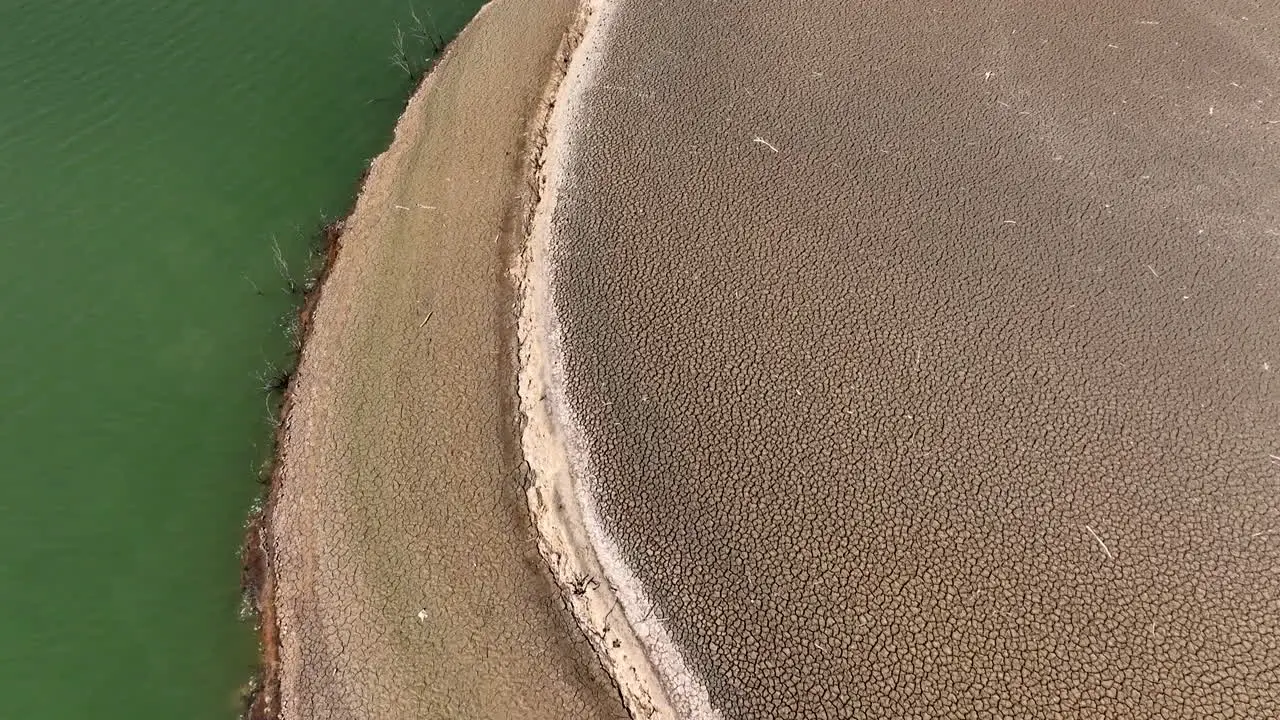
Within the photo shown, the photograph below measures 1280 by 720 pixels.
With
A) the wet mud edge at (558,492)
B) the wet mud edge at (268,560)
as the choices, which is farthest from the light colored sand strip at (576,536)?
the wet mud edge at (268,560)

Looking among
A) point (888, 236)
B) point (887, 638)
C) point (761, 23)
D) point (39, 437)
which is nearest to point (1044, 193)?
point (888, 236)

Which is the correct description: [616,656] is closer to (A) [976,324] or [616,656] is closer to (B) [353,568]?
(B) [353,568]

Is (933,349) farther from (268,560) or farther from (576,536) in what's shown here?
(268,560)

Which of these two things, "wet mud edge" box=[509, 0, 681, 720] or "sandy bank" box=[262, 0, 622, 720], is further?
"sandy bank" box=[262, 0, 622, 720]

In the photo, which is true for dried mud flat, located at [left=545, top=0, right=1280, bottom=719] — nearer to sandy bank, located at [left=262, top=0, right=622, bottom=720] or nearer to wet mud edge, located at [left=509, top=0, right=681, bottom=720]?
wet mud edge, located at [left=509, top=0, right=681, bottom=720]

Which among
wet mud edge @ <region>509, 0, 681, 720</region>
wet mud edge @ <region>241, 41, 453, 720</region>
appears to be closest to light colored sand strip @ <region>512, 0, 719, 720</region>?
wet mud edge @ <region>509, 0, 681, 720</region>

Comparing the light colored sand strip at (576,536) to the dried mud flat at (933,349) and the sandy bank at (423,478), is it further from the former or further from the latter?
the sandy bank at (423,478)

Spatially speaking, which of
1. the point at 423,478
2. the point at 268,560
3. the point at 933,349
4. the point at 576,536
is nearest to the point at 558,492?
the point at 576,536
